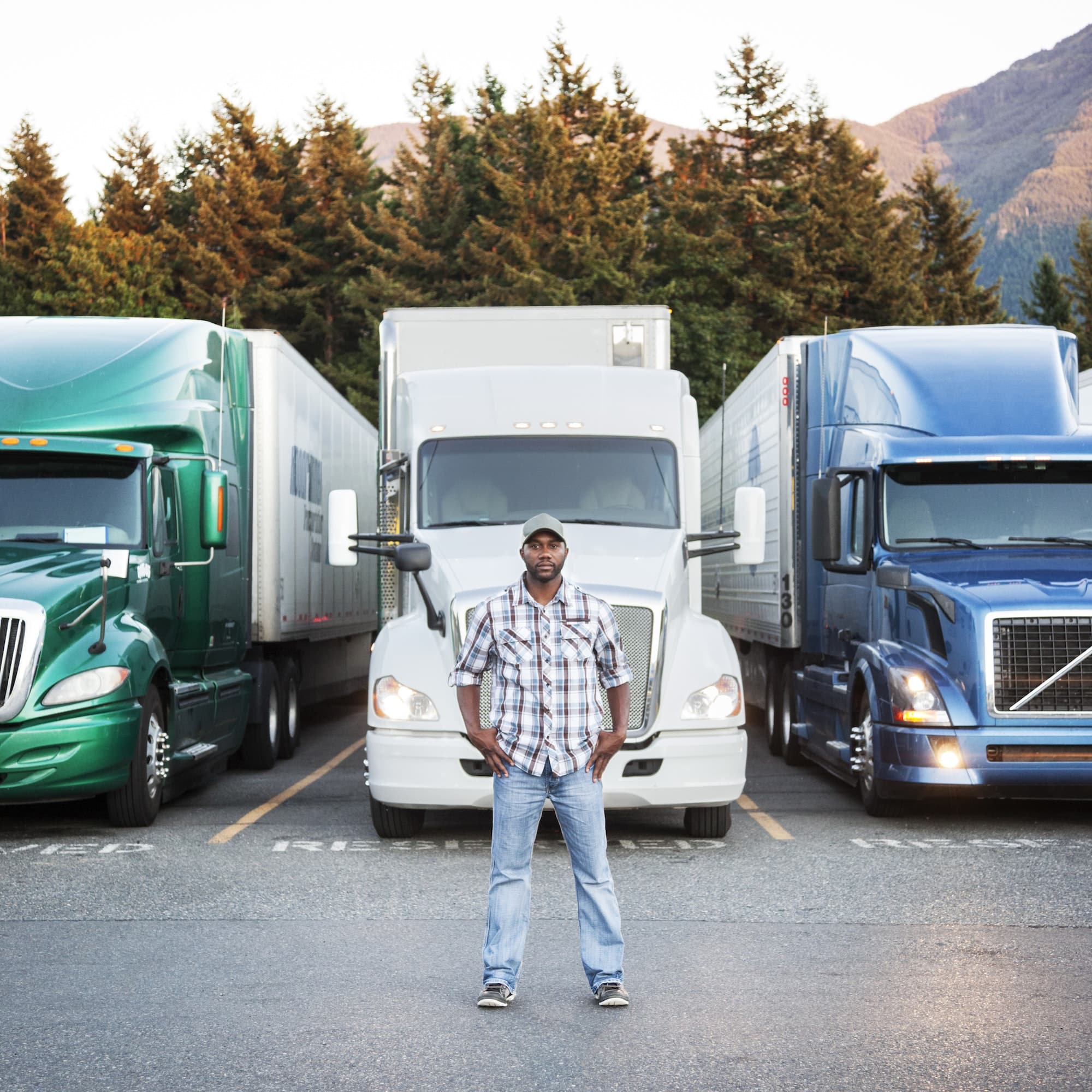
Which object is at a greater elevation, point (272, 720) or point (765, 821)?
point (272, 720)

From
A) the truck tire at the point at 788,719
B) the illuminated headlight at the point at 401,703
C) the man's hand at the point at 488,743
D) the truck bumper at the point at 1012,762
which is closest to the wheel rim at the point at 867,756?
the truck bumper at the point at 1012,762

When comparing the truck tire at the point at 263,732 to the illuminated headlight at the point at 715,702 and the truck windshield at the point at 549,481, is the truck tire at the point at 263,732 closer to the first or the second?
the truck windshield at the point at 549,481

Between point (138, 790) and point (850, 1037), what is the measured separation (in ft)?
21.9

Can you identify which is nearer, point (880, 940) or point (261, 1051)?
point (261, 1051)

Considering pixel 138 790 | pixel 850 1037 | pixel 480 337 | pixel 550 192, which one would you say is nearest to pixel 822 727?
pixel 480 337

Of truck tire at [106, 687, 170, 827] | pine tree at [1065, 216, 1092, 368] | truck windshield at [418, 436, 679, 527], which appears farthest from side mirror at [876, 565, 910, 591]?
pine tree at [1065, 216, 1092, 368]

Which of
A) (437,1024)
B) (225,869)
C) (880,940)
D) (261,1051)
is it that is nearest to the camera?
(261,1051)

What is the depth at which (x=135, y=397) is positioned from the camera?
1318 cm

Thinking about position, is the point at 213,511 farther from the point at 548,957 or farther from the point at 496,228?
the point at 496,228

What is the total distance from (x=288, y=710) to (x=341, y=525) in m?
6.52

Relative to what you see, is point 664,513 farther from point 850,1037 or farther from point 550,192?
point 550,192

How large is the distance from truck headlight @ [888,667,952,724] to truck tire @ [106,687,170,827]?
16.6 ft

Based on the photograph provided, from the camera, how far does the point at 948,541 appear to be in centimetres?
1238

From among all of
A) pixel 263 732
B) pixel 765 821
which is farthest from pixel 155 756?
pixel 765 821
